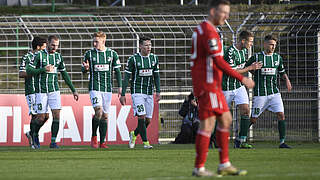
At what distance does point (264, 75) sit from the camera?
1449 cm

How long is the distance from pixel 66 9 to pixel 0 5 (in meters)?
2.81

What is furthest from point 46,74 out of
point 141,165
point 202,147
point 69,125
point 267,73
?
point 202,147

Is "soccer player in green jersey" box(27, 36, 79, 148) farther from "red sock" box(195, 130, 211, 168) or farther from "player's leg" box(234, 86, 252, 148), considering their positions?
"red sock" box(195, 130, 211, 168)

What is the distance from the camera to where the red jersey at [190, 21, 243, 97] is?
793 cm

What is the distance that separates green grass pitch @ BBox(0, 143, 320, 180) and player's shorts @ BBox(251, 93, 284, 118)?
2369 mm

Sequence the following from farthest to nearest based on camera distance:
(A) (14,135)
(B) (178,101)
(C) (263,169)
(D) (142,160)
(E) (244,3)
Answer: (E) (244,3)
(B) (178,101)
(A) (14,135)
(D) (142,160)
(C) (263,169)

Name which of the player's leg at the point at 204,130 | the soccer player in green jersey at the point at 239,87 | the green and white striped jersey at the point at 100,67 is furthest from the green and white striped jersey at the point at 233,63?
the player's leg at the point at 204,130

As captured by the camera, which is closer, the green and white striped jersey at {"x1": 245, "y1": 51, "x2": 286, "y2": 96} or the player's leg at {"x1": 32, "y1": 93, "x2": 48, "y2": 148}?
the green and white striped jersey at {"x1": 245, "y1": 51, "x2": 286, "y2": 96}

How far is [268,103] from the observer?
1456 cm

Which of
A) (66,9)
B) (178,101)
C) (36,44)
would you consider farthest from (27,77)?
(66,9)

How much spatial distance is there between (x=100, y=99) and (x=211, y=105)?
23.4 feet

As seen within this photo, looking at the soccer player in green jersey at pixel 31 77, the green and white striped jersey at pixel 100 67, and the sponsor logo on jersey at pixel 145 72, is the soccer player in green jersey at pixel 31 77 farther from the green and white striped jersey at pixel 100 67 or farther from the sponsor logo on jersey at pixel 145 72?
the sponsor logo on jersey at pixel 145 72

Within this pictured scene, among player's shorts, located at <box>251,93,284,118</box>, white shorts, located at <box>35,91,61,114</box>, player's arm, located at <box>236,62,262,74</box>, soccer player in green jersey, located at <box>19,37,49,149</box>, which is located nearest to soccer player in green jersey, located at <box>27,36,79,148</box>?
white shorts, located at <box>35,91,61,114</box>

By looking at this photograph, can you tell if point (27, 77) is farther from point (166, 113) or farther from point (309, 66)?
point (309, 66)
